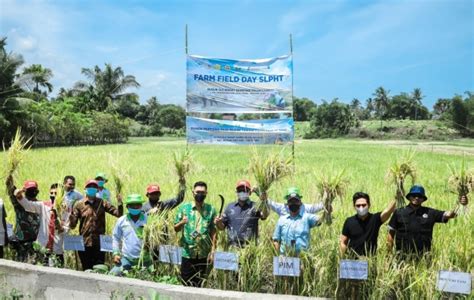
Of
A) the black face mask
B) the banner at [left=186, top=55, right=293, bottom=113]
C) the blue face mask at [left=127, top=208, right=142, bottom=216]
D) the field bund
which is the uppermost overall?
the banner at [left=186, top=55, right=293, bottom=113]

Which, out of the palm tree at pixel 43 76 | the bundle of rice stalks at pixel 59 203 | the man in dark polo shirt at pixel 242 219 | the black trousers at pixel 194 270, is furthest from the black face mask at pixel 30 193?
the palm tree at pixel 43 76

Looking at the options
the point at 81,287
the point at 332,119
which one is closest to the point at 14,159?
the point at 81,287

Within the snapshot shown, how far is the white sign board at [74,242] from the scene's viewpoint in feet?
15.9

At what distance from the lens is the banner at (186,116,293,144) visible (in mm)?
9328

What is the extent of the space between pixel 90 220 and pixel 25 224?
100 centimetres

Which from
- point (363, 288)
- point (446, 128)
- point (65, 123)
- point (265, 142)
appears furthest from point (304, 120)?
point (363, 288)

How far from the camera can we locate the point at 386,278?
4.00m

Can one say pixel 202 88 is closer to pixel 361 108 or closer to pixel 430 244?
pixel 430 244

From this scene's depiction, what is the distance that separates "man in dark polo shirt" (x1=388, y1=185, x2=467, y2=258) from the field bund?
1262 millimetres

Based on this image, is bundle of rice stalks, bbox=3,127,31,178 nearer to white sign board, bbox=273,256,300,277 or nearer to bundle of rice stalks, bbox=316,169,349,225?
white sign board, bbox=273,256,300,277

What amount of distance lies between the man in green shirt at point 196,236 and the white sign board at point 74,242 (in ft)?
3.53

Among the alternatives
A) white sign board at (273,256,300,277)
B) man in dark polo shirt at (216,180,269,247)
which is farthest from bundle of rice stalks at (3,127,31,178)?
white sign board at (273,256,300,277)

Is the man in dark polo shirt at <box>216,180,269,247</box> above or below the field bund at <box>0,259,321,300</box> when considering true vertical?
above

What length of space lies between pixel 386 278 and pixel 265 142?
569cm
